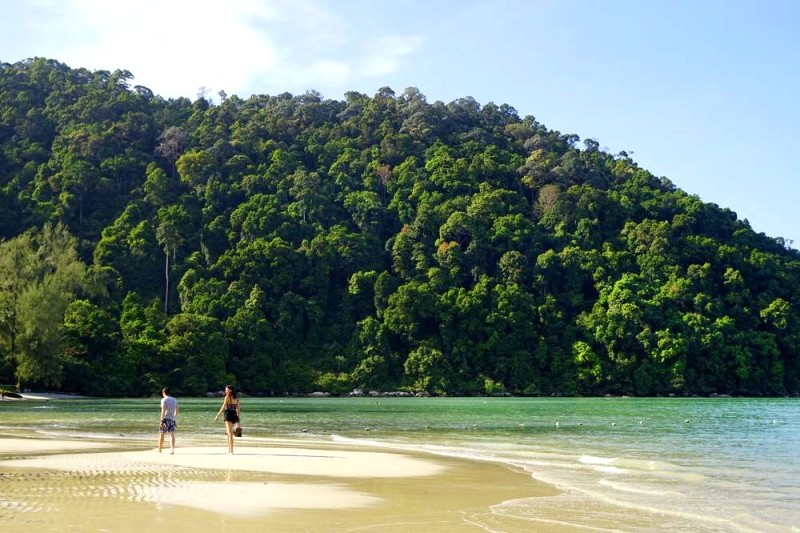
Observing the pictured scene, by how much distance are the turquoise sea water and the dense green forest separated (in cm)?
4187

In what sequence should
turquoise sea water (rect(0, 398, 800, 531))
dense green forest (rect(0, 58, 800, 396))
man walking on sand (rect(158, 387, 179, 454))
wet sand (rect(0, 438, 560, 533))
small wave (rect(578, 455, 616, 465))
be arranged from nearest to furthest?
wet sand (rect(0, 438, 560, 533)) → turquoise sea water (rect(0, 398, 800, 531)) → man walking on sand (rect(158, 387, 179, 454)) → small wave (rect(578, 455, 616, 465)) → dense green forest (rect(0, 58, 800, 396))

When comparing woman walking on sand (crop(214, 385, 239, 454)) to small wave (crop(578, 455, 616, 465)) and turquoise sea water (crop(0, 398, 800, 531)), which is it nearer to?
turquoise sea water (crop(0, 398, 800, 531))

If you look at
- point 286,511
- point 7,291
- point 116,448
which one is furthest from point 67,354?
point 286,511

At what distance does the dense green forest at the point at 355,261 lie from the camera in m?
87.8

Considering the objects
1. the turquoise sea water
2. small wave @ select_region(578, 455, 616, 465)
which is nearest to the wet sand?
the turquoise sea water

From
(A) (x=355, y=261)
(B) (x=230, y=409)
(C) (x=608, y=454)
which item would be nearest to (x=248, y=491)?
(B) (x=230, y=409)

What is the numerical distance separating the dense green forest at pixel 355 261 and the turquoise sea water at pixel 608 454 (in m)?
41.9

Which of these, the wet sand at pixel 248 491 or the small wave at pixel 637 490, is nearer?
the wet sand at pixel 248 491

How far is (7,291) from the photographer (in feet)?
228

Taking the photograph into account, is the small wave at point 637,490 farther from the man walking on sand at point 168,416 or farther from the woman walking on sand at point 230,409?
the man walking on sand at point 168,416

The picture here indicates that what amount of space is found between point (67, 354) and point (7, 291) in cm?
987

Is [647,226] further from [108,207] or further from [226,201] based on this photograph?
[108,207]

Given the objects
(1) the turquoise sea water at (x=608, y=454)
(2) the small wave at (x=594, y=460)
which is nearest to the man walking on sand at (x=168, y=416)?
(1) the turquoise sea water at (x=608, y=454)

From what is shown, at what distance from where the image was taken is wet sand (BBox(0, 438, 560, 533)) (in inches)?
433
